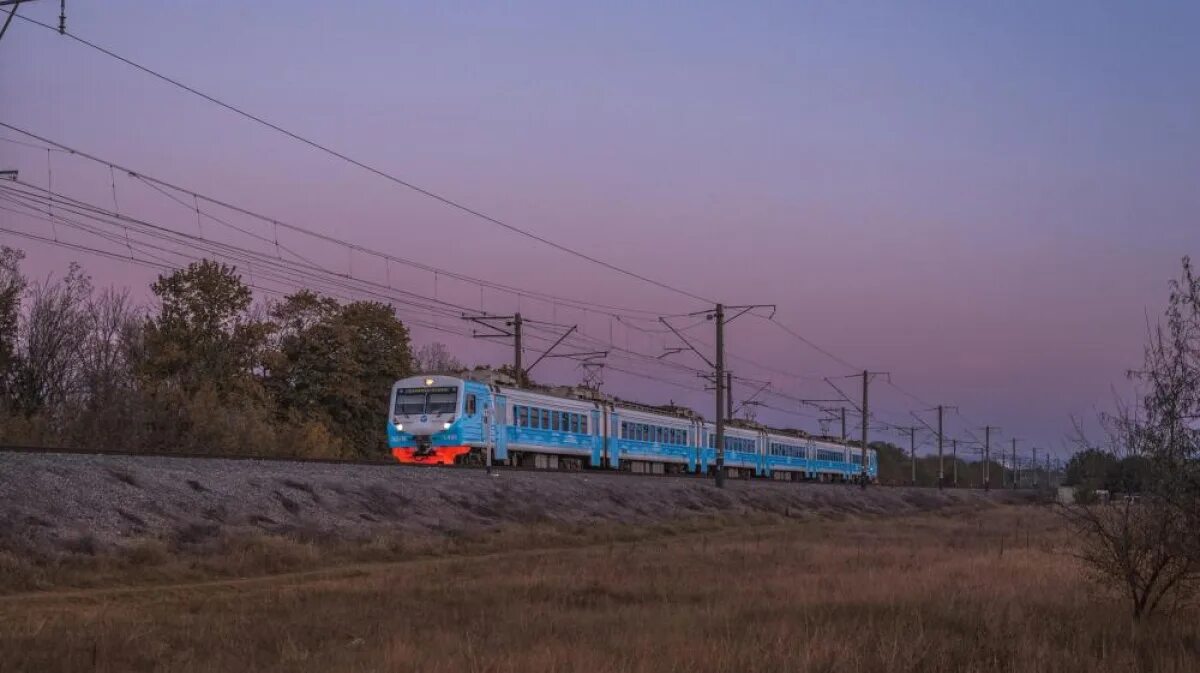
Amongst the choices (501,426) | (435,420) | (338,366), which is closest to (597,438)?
(501,426)

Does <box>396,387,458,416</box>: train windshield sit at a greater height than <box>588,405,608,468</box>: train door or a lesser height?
greater

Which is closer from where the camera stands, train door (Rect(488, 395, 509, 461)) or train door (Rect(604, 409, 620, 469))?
train door (Rect(488, 395, 509, 461))

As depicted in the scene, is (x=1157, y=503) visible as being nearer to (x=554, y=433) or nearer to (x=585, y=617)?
(x=585, y=617)

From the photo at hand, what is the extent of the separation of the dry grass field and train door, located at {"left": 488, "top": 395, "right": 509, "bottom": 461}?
1645 cm

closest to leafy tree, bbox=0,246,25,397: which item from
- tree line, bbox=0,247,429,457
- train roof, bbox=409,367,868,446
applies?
tree line, bbox=0,247,429,457

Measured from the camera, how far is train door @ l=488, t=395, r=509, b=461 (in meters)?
41.3

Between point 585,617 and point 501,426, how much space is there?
92.7 ft

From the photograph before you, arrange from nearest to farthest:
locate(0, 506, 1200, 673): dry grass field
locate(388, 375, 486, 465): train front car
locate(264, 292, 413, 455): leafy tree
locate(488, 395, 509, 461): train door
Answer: locate(0, 506, 1200, 673): dry grass field
locate(388, 375, 486, 465): train front car
locate(488, 395, 509, 461): train door
locate(264, 292, 413, 455): leafy tree

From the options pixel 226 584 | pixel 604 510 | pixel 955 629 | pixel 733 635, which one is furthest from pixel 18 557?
pixel 604 510

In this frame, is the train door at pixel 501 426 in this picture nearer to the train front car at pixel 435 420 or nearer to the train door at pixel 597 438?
the train front car at pixel 435 420

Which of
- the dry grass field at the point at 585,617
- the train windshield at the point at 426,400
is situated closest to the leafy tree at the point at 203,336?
the train windshield at the point at 426,400

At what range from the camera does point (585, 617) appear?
13.8m

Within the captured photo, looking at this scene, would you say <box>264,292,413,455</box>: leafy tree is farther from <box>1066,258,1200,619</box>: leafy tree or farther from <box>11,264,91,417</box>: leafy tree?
<box>1066,258,1200,619</box>: leafy tree

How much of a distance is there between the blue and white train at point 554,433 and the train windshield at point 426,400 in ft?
0.11
